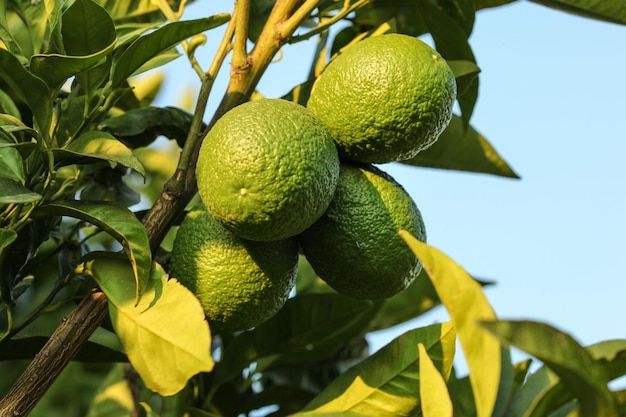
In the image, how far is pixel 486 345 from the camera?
2.36ft

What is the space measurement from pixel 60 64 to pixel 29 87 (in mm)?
64

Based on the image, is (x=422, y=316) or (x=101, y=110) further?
(x=422, y=316)

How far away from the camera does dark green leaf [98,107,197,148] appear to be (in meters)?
1.21

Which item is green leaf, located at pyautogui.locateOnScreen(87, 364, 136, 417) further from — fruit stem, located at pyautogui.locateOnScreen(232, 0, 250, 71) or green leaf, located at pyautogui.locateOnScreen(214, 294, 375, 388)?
fruit stem, located at pyautogui.locateOnScreen(232, 0, 250, 71)

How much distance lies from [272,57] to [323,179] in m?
0.22

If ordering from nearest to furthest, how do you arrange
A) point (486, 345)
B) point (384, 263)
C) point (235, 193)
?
point (486, 345) < point (235, 193) < point (384, 263)

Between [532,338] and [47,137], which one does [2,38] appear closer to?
[47,137]

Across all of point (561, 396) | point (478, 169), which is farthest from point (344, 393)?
point (478, 169)

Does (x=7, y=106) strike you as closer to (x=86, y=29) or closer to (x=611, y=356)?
(x=86, y=29)

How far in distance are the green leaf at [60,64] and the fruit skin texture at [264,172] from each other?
0.17 m

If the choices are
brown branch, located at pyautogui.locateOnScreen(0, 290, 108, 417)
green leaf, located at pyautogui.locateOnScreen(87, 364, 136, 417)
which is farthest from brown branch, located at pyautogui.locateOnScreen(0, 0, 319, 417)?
green leaf, located at pyautogui.locateOnScreen(87, 364, 136, 417)

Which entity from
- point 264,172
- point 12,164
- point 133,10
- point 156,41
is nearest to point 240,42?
point 156,41

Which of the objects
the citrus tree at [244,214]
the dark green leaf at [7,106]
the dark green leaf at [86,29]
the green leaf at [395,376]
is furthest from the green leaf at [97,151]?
the green leaf at [395,376]

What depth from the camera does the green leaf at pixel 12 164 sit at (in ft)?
3.23
